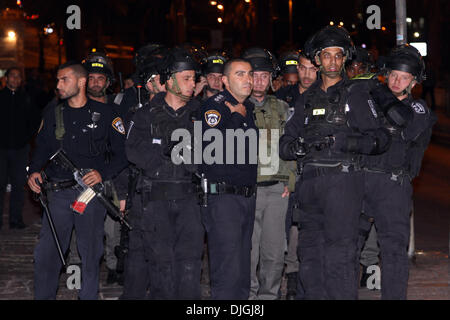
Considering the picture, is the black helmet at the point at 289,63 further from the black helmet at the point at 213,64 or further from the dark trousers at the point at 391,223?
the dark trousers at the point at 391,223

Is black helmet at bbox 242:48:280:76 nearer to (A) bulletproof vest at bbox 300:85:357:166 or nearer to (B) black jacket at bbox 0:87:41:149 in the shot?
(A) bulletproof vest at bbox 300:85:357:166

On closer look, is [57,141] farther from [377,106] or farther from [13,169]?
[13,169]

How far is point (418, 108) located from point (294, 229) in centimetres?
219


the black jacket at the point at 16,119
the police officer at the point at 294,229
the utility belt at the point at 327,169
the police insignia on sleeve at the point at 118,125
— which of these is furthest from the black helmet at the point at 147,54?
the black jacket at the point at 16,119

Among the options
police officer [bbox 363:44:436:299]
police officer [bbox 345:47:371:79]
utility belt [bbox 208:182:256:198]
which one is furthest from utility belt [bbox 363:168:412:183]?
police officer [bbox 345:47:371:79]

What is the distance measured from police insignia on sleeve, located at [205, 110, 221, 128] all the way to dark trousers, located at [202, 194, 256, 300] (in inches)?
24.3

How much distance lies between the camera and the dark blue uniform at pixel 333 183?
641 centimetres

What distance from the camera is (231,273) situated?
655cm

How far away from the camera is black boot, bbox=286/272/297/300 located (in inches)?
304

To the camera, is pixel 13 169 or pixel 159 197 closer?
pixel 159 197

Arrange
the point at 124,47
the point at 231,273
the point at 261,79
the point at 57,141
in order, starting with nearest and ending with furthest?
Answer: the point at 231,273, the point at 57,141, the point at 261,79, the point at 124,47

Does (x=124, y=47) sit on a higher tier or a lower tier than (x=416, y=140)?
higher
